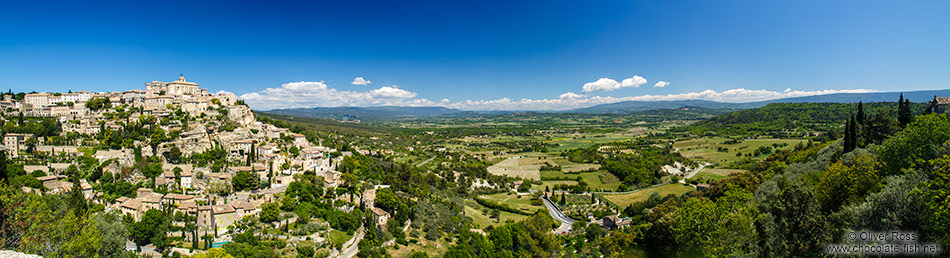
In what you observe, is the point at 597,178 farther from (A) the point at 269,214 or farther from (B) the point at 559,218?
(A) the point at 269,214

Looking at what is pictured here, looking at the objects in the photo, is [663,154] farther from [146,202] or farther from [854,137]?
[146,202]

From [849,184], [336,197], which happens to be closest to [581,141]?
[336,197]

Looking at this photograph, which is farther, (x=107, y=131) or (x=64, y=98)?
(x=64, y=98)

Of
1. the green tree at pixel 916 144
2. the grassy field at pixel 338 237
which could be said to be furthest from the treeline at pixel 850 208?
the grassy field at pixel 338 237

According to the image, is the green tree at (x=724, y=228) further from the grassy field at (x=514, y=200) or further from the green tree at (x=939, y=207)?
the grassy field at (x=514, y=200)

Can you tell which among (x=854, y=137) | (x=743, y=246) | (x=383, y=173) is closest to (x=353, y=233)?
(x=383, y=173)

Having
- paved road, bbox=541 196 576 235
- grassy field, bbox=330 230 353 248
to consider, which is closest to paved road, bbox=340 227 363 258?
grassy field, bbox=330 230 353 248
